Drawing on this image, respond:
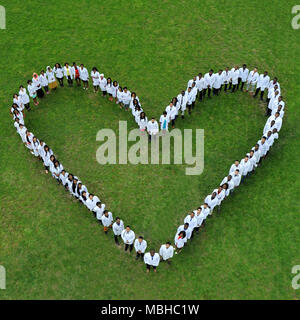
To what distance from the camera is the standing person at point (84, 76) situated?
1718 centimetres

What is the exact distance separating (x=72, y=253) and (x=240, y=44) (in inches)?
511

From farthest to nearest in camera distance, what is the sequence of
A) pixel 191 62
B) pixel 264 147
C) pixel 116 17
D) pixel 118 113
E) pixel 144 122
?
pixel 116 17
pixel 191 62
pixel 118 113
pixel 144 122
pixel 264 147

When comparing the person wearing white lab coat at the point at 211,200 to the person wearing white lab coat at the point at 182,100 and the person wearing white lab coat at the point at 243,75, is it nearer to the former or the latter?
the person wearing white lab coat at the point at 182,100

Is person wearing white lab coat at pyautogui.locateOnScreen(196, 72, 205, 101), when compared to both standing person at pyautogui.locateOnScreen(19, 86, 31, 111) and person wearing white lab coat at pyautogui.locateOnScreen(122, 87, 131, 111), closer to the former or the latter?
person wearing white lab coat at pyautogui.locateOnScreen(122, 87, 131, 111)

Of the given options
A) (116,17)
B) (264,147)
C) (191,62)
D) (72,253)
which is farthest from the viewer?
(116,17)

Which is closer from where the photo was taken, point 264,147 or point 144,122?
point 264,147

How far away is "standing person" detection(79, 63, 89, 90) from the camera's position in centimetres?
1718

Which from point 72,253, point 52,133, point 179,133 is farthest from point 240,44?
point 72,253

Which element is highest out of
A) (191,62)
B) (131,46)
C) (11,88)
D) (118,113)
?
(131,46)

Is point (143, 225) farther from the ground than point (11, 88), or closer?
closer

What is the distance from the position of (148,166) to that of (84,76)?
17.1 ft

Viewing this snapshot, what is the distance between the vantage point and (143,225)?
45.3 feet

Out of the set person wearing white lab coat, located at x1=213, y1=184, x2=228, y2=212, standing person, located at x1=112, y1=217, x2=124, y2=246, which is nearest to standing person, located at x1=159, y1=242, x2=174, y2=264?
standing person, located at x1=112, y1=217, x2=124, y2=246

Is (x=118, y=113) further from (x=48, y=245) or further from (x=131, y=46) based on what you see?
(x=48, y=245)
